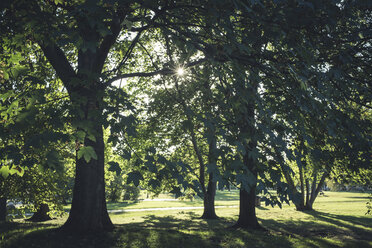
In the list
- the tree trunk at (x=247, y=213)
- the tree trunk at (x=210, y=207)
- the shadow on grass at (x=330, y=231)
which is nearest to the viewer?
the shadow on grass at (x=330, y=231)

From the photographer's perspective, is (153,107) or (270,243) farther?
(153,107)

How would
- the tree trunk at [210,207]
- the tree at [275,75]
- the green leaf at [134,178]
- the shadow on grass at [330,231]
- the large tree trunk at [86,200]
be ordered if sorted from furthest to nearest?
the tree trunk at [210,207] → the shadow on grass at [330,231] → the large tree trunk at [86,200] → the tree at [275,75] → the green leaf at [134,178]

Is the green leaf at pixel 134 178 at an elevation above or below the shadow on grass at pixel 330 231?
above

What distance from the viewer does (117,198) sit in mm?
44844

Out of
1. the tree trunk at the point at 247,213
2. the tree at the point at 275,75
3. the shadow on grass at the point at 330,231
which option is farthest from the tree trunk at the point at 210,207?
the tree at the point at 275,75

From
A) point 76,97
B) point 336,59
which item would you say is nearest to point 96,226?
point 76,97

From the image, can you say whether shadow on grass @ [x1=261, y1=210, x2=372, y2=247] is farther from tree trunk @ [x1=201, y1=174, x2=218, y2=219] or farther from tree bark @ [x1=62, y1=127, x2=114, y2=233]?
tree bark @ [x1=62, y1=127, x2=114, y2=233]

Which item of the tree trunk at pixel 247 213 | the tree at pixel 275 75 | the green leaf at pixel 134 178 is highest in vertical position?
the tree at pixel 275 75

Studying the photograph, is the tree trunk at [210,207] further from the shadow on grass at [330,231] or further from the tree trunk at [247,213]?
the tree trunk at [247,213]

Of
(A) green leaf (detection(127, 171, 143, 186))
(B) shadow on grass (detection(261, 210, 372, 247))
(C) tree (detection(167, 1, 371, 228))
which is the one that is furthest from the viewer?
(B) shadow on grass (detection(261, 210, 372, 247))

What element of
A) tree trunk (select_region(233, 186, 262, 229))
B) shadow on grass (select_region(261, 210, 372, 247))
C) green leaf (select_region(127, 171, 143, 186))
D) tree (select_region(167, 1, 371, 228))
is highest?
tree (select_region(167, 1, 371, 228))

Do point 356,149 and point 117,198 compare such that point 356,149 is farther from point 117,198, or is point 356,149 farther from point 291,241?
point 117,198

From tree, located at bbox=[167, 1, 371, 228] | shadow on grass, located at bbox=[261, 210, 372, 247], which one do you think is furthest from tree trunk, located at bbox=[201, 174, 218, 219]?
tree, located at bbox=[167, 1, 371, 228]

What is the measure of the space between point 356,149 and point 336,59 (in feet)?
8.07
